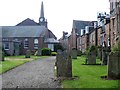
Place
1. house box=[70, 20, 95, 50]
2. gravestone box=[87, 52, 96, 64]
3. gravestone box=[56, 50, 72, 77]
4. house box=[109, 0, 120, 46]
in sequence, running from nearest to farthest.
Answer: gravestone box=[56, 50, 72, 77]
gravestone box=[87, 52, 96, 64]
house box=[109, 0, 120, 46]
house box=[70, 20, 95, 50]

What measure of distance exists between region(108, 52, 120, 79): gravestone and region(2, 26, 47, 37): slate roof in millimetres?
66306

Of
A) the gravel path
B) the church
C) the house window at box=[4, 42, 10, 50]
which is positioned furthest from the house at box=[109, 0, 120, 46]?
the church

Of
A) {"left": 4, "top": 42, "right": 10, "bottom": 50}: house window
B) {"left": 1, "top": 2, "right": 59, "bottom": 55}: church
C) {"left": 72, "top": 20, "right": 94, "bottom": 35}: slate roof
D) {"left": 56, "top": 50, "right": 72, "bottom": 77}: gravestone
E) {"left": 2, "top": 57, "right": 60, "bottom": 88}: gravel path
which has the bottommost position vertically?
{"left": 2, "top": 57, "right": 60, "bottom": 88}: gravel path

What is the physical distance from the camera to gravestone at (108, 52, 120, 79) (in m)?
15.0

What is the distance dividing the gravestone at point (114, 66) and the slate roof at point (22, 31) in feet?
218

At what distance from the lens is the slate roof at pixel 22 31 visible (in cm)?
8162

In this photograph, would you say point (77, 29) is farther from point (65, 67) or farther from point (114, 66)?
point (114, 66)

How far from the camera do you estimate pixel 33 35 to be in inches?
3201

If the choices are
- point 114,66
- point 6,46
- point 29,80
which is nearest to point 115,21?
point 114,66

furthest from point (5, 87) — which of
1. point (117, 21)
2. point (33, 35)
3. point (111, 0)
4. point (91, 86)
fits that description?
point (33, 35)

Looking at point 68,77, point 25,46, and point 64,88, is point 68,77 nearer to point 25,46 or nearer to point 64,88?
point 64,88

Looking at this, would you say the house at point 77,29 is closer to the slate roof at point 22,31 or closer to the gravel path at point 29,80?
the slate roof at point 22,31

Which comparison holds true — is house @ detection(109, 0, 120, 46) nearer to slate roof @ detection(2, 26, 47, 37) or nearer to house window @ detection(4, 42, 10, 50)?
house window @ detection(4, 42, 10, 50)

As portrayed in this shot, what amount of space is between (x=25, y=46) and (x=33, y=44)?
236 centimetres
